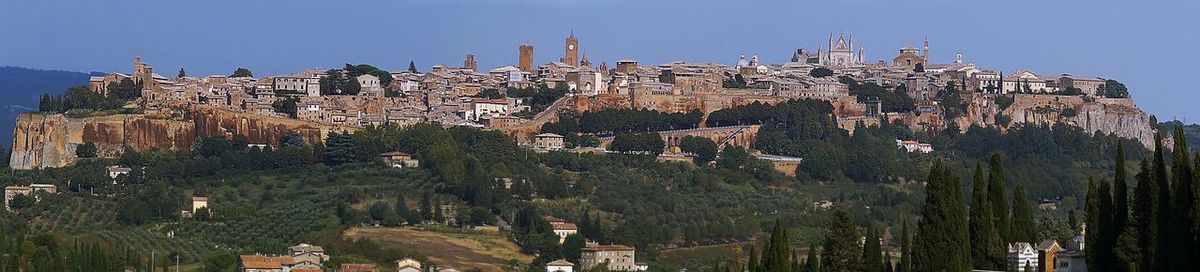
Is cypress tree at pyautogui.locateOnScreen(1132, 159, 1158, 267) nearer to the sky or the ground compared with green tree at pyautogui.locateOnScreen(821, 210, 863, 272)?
nearer to the sky

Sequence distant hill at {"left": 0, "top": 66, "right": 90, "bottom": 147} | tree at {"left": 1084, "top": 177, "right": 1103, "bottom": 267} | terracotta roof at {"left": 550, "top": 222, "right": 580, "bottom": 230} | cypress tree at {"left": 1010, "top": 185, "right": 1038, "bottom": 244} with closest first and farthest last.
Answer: tree at {"left": 1084, "top": 177, "right": 1103, "bottom": 267} < cypress tree at {"left": 1010, "top": 185, "right": 1038, "bottom": 244} < terracotta roof at {"left": 550, "top": 222, "right": 580, "bottom": 230} < distant hill at {"left": 0, "top": 66, "right": 90, "bottom": 147}

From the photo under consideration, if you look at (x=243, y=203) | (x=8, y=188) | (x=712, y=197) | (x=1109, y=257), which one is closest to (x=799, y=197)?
(x=712, y=197)

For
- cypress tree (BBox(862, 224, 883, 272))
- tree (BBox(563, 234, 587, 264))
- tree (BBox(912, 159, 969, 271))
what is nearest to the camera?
tree (BBox(912, 159, 969, 271))

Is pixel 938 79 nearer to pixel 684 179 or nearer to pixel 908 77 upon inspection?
pixel 908 77

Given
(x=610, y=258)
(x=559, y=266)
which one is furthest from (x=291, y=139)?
(x=559, y=266)

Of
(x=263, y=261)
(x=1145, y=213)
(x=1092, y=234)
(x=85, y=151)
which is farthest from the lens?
(x=85, y=151)

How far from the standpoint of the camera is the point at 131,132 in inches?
3420

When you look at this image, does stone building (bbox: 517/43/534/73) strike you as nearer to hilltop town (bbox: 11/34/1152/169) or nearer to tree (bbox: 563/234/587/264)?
hilltop town (bbox: 11/34/1152/169)

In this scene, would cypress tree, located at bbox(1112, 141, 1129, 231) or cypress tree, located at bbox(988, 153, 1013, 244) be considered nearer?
cypress tree, located at bbox(1112, 141, 1129, 231)

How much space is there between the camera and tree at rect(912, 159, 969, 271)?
3600 cm

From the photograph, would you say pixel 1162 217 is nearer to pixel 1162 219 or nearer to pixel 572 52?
pixel 1162 219

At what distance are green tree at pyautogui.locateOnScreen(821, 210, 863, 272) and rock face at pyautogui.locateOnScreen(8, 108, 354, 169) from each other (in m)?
47.3

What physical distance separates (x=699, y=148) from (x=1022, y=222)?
4981 centimetres

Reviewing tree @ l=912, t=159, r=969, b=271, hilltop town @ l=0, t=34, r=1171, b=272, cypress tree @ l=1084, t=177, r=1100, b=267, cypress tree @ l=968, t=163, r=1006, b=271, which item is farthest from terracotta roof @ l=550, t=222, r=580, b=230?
cypress tree @ l=1084, t=177, r=1100, b=267
